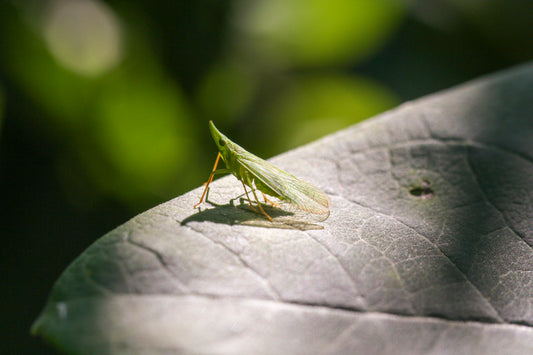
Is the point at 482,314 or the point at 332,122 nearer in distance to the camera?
the point at 482,314

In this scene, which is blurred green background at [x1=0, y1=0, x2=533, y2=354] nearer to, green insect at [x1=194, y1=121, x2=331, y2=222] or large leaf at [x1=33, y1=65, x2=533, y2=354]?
green insect at [x1=194, y1=121, x2=331, y2=222]

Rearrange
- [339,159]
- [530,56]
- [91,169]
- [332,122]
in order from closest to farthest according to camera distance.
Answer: [339,159], [91,169], [332,122], [530,56]

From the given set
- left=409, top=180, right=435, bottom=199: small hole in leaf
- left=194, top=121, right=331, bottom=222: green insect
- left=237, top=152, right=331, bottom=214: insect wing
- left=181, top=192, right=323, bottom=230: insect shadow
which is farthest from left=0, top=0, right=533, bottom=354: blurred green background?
left=409, top=180, right=435, bottom=199: small hole in leaf

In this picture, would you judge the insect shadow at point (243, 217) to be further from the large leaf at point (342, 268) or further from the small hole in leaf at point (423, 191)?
the small hole in leaf at point (423, 191)

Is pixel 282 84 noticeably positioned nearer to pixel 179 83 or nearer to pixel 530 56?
pixel 179 83

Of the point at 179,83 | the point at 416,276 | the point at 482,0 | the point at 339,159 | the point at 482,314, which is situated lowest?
the point at 482,314

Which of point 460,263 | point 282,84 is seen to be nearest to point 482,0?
point 282,84

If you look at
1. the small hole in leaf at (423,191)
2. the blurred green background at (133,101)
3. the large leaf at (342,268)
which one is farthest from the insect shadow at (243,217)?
the blurred green background at (133,101)
